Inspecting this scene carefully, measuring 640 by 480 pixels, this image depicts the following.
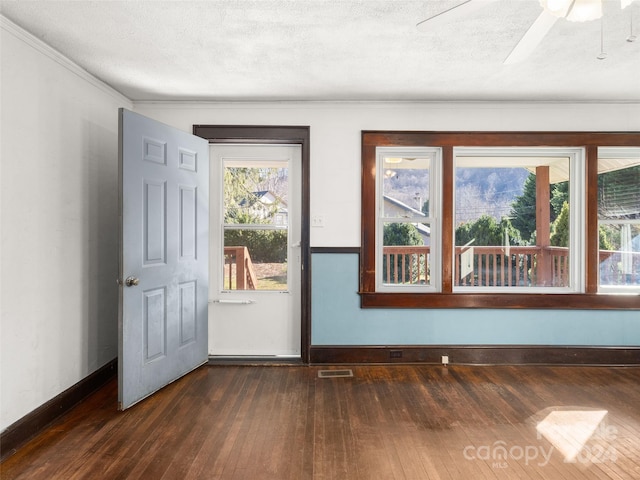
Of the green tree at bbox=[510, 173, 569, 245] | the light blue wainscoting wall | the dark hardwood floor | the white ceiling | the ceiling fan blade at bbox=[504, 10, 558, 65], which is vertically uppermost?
the white ceiling

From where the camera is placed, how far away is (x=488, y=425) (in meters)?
2.47

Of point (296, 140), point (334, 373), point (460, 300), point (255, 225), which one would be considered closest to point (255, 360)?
point (334, 373)

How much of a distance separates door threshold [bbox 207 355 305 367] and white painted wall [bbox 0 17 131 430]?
0.92 meters

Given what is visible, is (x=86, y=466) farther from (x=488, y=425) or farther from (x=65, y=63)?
(x=65, y=63)

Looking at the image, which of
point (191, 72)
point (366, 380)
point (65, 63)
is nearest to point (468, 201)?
point (366, 380)

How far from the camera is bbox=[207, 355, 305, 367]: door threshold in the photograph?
11.9ft

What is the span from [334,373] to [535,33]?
9.27ft

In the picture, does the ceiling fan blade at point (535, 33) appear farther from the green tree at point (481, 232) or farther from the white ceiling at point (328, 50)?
the green tree at point (481, 232)

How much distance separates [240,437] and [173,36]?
99.5 inches

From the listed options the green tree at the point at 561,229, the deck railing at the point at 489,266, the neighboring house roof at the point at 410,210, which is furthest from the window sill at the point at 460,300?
the neighboring house roof at the point at 410,210

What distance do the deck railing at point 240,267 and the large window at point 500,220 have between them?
1.09m

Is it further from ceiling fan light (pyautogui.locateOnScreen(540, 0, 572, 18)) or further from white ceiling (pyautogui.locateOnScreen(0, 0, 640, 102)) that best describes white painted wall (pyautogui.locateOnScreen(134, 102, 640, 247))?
ceiling fan light (pyautogui.locateOnScreen(540, 0, 572, 18))

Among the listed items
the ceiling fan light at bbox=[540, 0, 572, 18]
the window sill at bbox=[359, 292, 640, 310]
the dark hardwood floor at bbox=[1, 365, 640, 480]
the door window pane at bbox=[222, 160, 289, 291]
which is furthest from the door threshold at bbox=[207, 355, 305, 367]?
the ceiling fan light at bbox=[540, 0, 572, 18]

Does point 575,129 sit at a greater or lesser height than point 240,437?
greater
